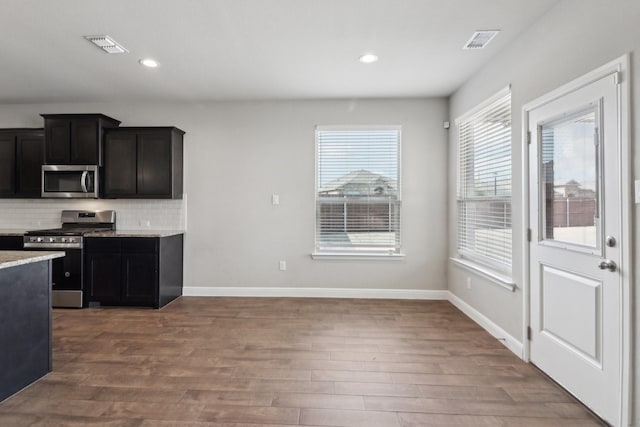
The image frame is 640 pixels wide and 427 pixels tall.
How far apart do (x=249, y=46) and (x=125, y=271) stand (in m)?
2.98

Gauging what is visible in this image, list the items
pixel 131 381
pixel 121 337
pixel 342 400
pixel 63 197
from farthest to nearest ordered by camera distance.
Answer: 1. pixel 63 197
2. pixel 121 337
3. pixel 131 381
4. pixel 342 400

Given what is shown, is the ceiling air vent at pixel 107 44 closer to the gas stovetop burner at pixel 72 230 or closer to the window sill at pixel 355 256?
the gas stovetop burner at pixel 72 230

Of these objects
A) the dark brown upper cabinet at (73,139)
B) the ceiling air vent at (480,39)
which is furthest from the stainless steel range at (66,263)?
the ceiling air vent at (480,39)

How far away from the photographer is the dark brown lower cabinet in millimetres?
4027

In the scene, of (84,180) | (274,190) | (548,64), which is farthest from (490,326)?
(84,180)

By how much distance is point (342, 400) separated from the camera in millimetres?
2143

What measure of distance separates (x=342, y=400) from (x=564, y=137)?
229 centimetres

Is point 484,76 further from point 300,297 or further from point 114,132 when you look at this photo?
point 114,132

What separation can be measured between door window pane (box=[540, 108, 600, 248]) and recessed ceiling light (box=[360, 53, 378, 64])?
62.6 inches

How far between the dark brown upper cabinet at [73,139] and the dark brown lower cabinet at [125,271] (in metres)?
1.09

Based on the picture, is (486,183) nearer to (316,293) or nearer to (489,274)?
(489,274)

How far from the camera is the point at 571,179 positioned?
221cm

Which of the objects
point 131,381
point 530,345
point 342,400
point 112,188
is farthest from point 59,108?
point 530,345

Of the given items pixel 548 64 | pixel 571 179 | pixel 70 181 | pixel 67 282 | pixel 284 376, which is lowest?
pixel 284 376
